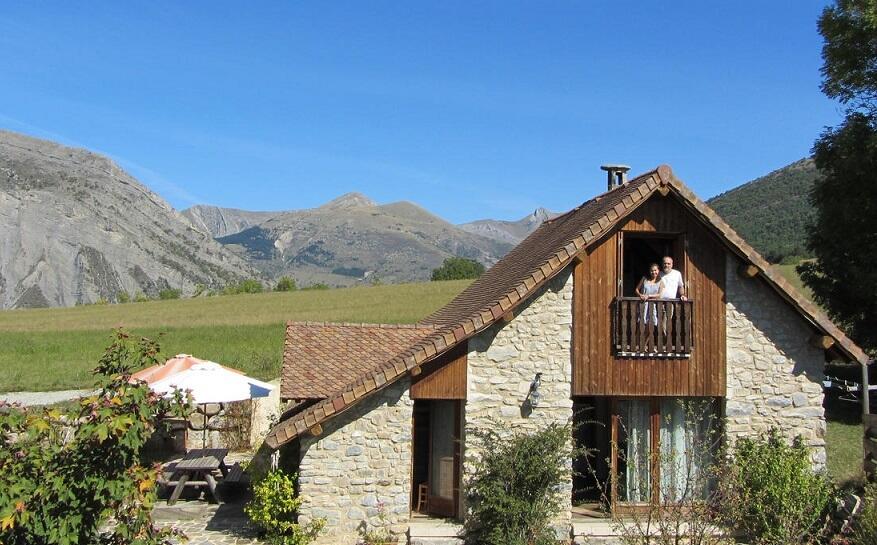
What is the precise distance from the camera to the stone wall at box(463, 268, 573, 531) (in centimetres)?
1207

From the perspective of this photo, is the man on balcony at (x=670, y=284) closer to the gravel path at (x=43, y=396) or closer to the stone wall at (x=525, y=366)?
the stone wall at (x=525, y=366)

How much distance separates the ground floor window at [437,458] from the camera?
41.1ft

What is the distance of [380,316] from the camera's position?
50781 millimetres

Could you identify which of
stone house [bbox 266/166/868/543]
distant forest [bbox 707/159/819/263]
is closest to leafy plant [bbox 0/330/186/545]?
stone house [bbox 266/166/868/543]

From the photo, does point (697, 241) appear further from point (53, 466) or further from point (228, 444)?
point (228, 444)

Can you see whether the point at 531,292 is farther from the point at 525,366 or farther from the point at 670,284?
the point at 670,284

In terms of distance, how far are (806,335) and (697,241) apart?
2.48 metres

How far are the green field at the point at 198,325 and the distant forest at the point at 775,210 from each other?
34.1 meters

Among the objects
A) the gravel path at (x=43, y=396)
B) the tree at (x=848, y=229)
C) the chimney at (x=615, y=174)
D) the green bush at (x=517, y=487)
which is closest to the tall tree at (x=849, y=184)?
the tree at (x=848, y=229)

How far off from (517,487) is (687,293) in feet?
14.1

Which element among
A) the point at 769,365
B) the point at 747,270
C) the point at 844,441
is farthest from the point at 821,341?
the point at 844,441

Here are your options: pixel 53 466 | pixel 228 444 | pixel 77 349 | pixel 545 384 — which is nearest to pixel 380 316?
pixel 77 349

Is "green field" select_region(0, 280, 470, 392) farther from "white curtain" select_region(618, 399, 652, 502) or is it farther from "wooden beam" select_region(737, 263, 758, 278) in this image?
"wooden beam" select_region(737, 263, 758, 278)

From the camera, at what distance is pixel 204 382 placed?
1501cm
